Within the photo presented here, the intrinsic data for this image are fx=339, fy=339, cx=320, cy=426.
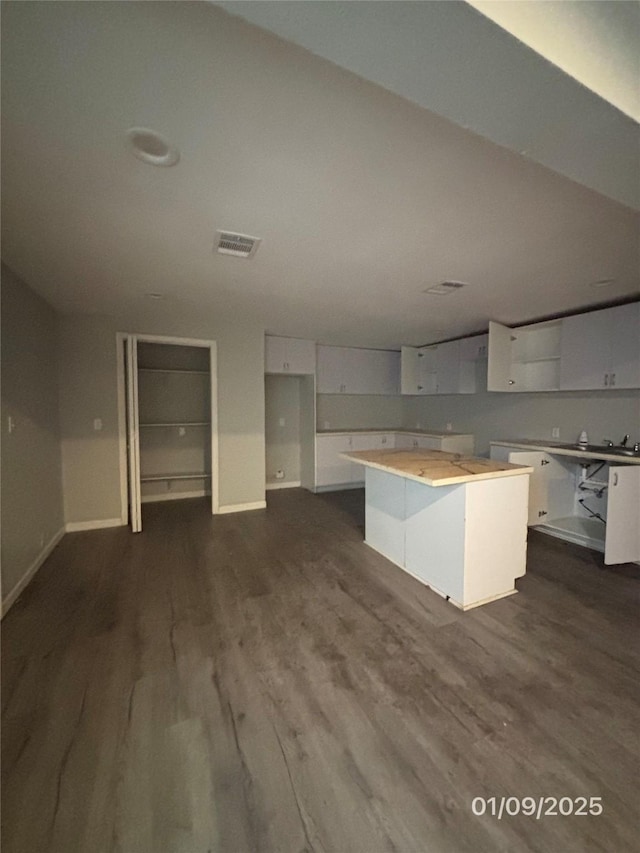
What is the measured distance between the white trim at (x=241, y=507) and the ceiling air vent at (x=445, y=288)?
3.29m

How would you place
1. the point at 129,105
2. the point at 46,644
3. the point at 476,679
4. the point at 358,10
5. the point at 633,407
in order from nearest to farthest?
the point at 358,10
the point at 129,105
the point at 476,679
the point at 46,644
the point at 633,407

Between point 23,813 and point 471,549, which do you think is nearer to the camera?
point 23,813

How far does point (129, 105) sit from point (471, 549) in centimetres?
280

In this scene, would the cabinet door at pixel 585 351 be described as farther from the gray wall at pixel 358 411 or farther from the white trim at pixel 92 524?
the white trim at pixel 92 524

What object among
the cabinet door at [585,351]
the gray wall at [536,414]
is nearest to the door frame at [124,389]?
the gray wall at [536,414]

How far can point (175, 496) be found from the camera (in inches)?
202

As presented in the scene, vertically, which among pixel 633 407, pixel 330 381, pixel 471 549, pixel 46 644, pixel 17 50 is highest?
pixel 17 50

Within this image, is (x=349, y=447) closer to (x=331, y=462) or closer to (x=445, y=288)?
(x=331, y=462)

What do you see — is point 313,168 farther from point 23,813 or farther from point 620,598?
point 620,598

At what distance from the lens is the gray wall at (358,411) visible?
6.01 meters

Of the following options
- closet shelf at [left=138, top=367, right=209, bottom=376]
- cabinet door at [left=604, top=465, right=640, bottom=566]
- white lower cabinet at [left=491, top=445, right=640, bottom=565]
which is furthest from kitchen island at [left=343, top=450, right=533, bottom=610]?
closet shelf at [left=138, top=367, right=209, bottom=376]

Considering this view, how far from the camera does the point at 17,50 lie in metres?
0.95

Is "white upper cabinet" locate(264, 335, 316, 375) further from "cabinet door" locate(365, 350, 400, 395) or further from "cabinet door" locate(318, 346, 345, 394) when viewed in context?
"cabinet door" locate(365, 350, 400, 395)

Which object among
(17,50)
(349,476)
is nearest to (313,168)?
(17,50)
